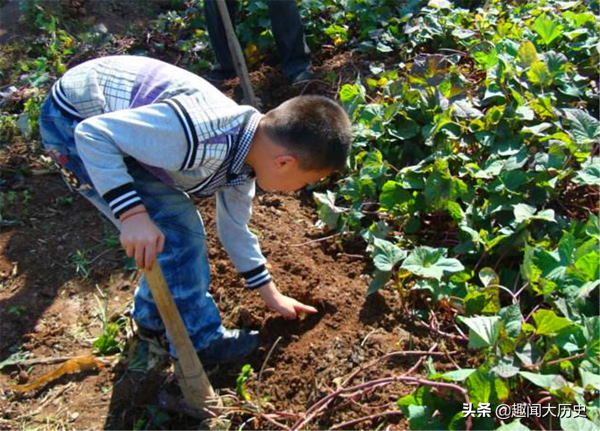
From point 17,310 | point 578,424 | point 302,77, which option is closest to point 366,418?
point 578,424

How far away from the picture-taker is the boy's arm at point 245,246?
2.20 m

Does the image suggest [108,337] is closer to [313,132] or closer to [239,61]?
[313,132]

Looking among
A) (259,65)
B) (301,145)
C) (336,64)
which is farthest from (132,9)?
(301,145)

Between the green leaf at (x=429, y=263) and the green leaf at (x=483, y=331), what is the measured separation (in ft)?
0.90

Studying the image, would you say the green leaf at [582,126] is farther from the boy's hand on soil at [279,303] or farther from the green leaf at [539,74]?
the boy's hand on soil at [279,303]

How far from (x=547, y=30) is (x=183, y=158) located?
199 cm

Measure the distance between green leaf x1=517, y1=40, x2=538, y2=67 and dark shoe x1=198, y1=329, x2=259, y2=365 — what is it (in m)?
1.66

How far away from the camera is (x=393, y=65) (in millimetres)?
3600

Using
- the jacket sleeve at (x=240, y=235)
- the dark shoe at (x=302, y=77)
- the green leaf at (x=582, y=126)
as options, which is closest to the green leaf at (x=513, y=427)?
the jacket sleeve at (x=240, y=235)

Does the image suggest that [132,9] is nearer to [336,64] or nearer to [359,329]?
[336,64]

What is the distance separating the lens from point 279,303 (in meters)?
2.24

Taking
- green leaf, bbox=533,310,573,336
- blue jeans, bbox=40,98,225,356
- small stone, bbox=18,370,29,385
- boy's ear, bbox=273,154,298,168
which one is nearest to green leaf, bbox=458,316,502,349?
green leaf, bbox=533,310,573,336

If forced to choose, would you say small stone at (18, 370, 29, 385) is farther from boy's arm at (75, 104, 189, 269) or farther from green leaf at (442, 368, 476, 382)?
green leaf at (442, 368, 476, 382)

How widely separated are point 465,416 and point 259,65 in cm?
275
